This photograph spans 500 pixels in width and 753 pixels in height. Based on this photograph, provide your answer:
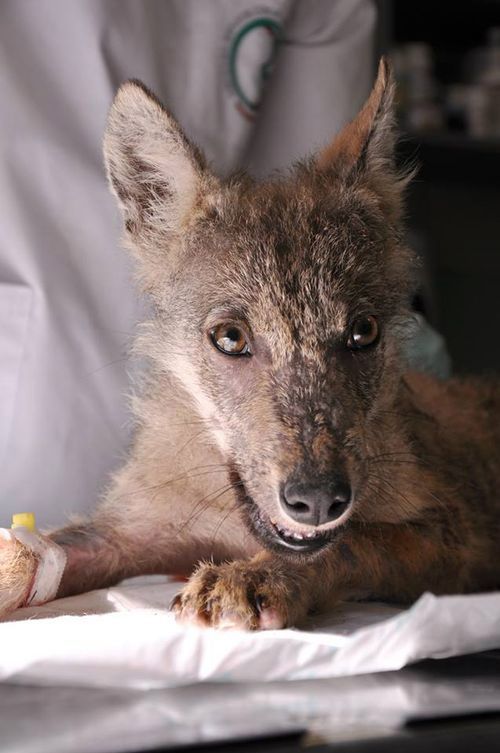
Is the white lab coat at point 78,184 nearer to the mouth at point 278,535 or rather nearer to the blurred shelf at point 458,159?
the mouth at point 278,535

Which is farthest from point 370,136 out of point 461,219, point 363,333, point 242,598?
point 461,219

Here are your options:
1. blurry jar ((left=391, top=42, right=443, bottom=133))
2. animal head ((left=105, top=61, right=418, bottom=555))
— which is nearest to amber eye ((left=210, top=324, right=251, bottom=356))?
animal head ((left=105, top=61, right=418, bottom=555))

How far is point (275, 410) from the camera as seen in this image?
127 centimetres

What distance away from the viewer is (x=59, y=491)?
6.69 feet

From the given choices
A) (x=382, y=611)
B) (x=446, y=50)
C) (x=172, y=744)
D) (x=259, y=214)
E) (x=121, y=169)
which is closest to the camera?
(x=172, y=744)

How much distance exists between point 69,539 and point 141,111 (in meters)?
0.74

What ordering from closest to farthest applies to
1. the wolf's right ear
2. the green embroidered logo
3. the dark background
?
the wolf's right ear, the green embroidered logo, the dark background

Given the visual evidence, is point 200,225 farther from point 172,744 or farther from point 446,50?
point 446,50

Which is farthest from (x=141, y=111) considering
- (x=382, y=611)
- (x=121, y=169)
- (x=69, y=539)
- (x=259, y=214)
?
(x=382, y=611)

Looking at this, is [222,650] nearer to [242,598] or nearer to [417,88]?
[242,598]

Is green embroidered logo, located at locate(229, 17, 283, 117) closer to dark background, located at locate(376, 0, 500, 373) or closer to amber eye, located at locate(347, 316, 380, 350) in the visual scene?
amber eye, located at locate(347, 316, 380, 350)

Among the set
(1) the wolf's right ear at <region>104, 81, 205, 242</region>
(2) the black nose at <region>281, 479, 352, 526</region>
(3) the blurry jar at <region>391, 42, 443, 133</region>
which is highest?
(3) the blurry jar at <region>391, 42, 443, 133</region>

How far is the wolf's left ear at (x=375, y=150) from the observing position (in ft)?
5.09

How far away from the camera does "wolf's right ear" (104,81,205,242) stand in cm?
151
